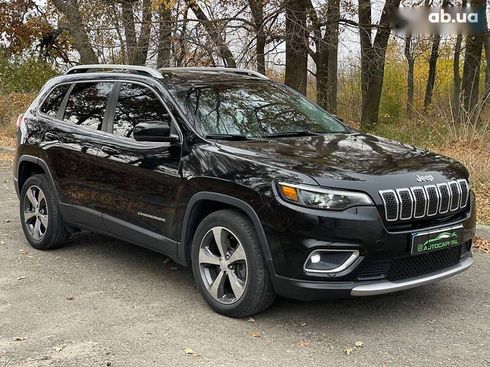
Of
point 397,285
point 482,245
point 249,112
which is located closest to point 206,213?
point 249,112

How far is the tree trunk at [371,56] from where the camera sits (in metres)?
15.5

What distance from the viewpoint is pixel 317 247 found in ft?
12.3

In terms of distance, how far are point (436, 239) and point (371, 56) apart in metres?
12.2

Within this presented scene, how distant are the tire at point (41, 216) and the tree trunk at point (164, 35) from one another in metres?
8.73

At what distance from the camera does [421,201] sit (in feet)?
12.8

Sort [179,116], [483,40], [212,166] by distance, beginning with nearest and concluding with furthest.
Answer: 1. [212,166]
2. [179,116]
3. [483,40]

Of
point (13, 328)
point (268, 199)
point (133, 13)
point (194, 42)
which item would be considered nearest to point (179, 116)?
point (268, 199)

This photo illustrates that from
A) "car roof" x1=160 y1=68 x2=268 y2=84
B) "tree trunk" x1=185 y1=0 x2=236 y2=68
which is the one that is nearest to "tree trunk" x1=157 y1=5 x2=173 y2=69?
"tree trunk" x1=185 y1=0 x2=236 y2=68

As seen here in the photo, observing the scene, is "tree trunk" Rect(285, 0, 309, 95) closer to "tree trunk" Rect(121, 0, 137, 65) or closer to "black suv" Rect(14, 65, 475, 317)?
"tree trunk" Rect(121, 0, 137, 65)

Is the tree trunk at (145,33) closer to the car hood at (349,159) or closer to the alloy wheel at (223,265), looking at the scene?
the car hood at (349,159)

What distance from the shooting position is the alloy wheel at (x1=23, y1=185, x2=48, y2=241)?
19.7ft

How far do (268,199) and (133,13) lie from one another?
12410 mm

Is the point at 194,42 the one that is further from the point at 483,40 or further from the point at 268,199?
the point at 268,199

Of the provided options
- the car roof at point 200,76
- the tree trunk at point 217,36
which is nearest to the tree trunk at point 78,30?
the tree trunk at point 217,36
